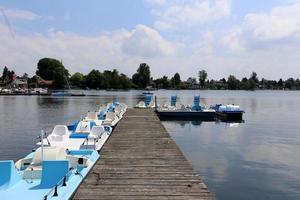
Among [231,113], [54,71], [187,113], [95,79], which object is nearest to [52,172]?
[187,113]

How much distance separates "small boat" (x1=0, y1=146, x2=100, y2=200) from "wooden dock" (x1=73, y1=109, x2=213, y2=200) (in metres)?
0.34

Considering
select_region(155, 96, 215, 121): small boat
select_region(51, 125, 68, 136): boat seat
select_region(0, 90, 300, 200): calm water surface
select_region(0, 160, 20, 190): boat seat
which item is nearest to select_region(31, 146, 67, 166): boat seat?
select_region(0, 160, 20, 190): boat seat

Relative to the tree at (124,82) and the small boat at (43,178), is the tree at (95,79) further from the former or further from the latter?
the small boat at (43,178)

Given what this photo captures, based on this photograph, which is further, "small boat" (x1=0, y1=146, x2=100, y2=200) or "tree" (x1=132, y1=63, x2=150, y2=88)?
"tree" (x1=132, y1=63, x2=150, y2=88)

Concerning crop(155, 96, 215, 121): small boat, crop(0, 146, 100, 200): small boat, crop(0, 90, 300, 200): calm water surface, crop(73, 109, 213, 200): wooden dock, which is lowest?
crop(0, 90, 300, 200): calm water surface

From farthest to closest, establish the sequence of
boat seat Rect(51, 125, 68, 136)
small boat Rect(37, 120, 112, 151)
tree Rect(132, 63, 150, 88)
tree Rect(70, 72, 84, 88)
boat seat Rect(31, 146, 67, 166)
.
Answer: tree Rect(132, 63, 150, 88) → tree Rect(70, 72, 84, 88) → boat seat Rect(51, 125, 68, 136) → small boat Rect(37, 120, 112, 151) → boat seat Rect(31, 146, 67, 166)

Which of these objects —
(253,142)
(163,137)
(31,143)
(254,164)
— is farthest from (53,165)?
(253,142)

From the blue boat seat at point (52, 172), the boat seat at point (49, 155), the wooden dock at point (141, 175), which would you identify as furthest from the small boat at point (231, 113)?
the blue boat seat at point (52, 172)

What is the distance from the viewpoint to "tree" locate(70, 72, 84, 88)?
18075 cm

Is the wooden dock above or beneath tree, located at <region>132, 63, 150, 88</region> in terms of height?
beneath

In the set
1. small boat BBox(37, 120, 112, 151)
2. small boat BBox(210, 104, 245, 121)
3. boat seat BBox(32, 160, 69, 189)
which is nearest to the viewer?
boat seat BBox(32, 160, 69, 189)

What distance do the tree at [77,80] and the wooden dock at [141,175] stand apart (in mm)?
167278

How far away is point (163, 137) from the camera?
1939cm

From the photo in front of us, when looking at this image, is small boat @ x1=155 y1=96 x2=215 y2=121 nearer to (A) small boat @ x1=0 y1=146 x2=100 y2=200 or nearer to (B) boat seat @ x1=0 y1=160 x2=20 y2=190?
(A) small boat @ x1=0 y1=146 x2=100 y2=200
